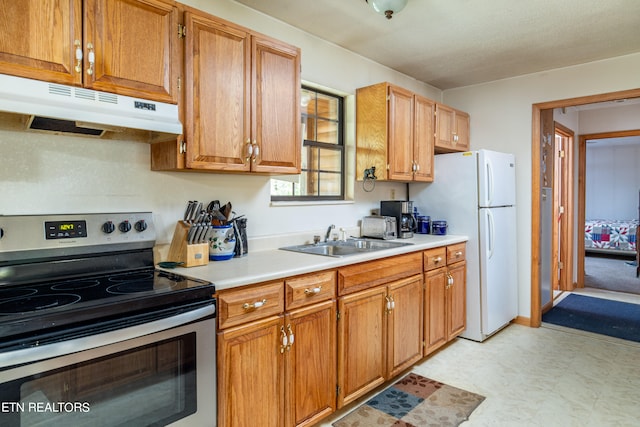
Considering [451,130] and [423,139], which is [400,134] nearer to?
[423,139]

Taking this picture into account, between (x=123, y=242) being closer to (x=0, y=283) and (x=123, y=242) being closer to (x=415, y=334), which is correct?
(x=0, y=283)

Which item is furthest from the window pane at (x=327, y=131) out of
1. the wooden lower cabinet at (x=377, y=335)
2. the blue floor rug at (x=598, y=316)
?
the blue floor rug at (x=598, y=316)

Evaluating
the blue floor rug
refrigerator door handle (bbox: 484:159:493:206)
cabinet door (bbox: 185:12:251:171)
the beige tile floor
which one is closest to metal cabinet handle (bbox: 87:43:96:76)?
cabinet door (bbox: 185:12:251:171)

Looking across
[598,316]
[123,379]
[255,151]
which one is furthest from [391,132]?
[598,316]

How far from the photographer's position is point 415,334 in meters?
2.76

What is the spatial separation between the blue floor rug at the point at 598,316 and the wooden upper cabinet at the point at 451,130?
1993 millimetres

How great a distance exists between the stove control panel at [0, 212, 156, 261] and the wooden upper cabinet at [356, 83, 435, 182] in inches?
71.2

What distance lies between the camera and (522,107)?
384cm

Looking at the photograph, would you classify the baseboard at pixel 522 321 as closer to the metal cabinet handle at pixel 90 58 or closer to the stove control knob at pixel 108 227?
the stove control knob at pixel 108 227

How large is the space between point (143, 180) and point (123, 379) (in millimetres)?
1039

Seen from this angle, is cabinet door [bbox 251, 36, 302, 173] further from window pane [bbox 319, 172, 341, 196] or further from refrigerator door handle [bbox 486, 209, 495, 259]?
refrigerator door handle [bbox 486, 209, 495, 259]

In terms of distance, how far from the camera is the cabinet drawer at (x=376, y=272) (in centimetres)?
220

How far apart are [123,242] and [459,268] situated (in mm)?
2575

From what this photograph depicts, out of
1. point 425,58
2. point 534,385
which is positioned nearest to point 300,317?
point 534,385
